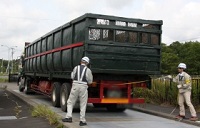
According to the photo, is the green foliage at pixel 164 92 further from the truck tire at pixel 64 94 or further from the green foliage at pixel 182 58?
the green foliage at pixel 182 58

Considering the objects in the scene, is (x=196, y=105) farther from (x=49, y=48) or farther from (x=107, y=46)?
(x=49, y=48)

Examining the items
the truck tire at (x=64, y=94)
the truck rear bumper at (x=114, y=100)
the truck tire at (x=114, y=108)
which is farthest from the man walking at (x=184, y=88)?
the truck tire at (x=64, y=94)

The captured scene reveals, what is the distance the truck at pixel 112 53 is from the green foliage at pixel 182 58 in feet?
254

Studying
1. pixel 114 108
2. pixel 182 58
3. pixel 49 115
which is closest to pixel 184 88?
pixel 114 108

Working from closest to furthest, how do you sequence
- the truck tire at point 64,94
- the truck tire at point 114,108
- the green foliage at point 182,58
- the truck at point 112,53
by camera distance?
the truck at point 112,53
the truck tire at point 64,94
the truck tire at point 114,108
the green foliage at point 182,58

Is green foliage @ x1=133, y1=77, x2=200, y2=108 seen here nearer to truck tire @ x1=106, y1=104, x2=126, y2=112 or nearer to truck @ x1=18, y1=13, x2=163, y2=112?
truck tire @ x1=106, y1=104, x2=126, y2=112

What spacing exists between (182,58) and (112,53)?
90602mm

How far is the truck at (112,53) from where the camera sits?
10516 mm

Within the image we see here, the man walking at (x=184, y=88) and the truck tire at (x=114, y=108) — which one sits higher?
the man walking at (x=184, y=88)

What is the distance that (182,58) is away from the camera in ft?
322


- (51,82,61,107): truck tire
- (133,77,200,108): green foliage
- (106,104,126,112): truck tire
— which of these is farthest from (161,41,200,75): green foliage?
(51,82,61,107): truck tire

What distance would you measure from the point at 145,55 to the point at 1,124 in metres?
4.94

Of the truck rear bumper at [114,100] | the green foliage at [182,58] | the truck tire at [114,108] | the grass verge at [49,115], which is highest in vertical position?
the green foliage at [182,58]

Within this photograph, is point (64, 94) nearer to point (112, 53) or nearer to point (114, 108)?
point (114, 108)
